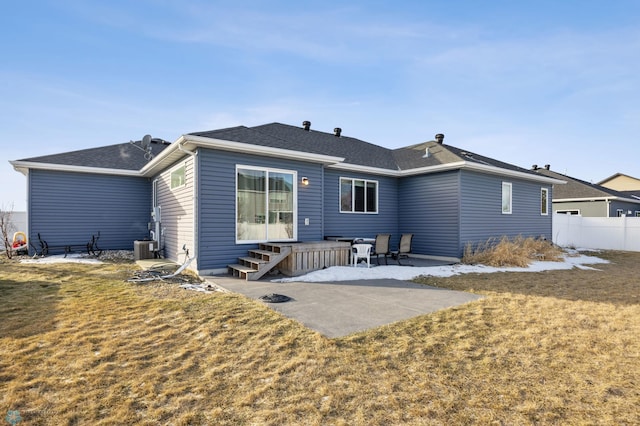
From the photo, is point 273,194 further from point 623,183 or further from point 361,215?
point 623,183

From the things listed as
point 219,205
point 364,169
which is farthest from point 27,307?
point 364,169

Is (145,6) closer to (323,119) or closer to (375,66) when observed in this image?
(375,66)

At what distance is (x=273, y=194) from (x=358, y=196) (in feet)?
12.9

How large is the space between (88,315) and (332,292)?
12.1 ft

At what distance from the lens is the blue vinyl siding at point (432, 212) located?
10.3 meters

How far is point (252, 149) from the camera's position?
746 centimetres

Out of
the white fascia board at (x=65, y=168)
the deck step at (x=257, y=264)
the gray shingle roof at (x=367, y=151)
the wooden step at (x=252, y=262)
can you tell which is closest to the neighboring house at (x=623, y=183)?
the gray shingle roof at (x=367, y=151)

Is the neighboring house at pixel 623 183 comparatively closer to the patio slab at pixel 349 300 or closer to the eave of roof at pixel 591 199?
the eave of roof at pixel 591 199

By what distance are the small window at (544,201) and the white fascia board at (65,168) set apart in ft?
54.1

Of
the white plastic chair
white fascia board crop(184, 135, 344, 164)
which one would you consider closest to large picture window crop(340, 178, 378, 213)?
white fascia board crop(184, 135, 344, 164)

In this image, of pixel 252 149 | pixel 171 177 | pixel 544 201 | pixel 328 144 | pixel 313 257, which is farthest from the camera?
pixel 544 201

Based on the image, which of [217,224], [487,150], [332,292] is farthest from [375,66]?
[332,292]

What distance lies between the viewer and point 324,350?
10.6 feet

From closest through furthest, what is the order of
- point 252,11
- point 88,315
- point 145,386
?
point 145,386
point 88,315
point 252,11
